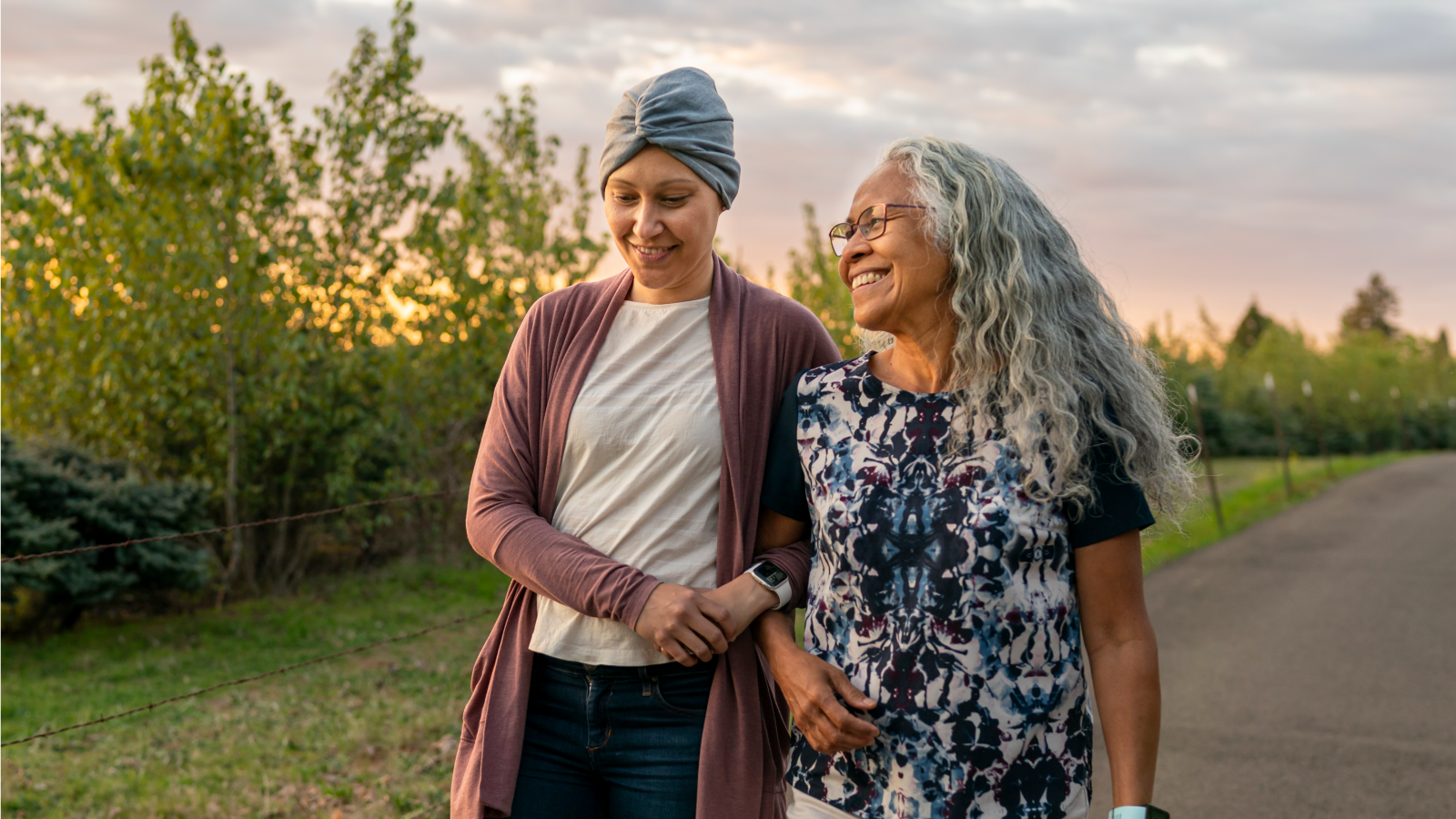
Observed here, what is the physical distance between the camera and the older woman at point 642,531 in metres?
2.00

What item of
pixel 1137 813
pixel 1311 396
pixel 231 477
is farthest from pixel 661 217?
pixel 1311 396

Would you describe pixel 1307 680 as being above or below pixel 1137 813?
below

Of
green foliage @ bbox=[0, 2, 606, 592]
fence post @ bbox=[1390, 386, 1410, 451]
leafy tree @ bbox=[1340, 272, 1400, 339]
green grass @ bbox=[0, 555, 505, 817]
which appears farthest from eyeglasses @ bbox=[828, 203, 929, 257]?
leafy tree @ bbox=[1340, 272, 1400, 339]

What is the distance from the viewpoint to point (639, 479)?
2043mm

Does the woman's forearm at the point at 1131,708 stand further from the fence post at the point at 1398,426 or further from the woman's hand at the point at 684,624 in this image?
the fence post at the point at 1398,426

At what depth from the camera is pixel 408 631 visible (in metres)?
8.30

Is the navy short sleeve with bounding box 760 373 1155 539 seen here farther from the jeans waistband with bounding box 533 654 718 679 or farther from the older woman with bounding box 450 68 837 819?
the jeans waistband with bounding box 533 654 718 679

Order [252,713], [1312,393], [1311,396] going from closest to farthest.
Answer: [252,713] < [1311,396] < [1312,393]

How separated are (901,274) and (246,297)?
7.91m

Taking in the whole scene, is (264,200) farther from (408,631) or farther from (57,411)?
(408,631)

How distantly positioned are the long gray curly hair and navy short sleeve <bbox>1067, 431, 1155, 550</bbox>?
0.02 m

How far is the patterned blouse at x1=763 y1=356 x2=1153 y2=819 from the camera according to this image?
172cm

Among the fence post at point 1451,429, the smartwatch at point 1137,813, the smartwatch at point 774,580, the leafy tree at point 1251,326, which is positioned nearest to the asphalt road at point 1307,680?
the smartwatch at point 1137,813

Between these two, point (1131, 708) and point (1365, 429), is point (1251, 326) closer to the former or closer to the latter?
point (1365, 429)
